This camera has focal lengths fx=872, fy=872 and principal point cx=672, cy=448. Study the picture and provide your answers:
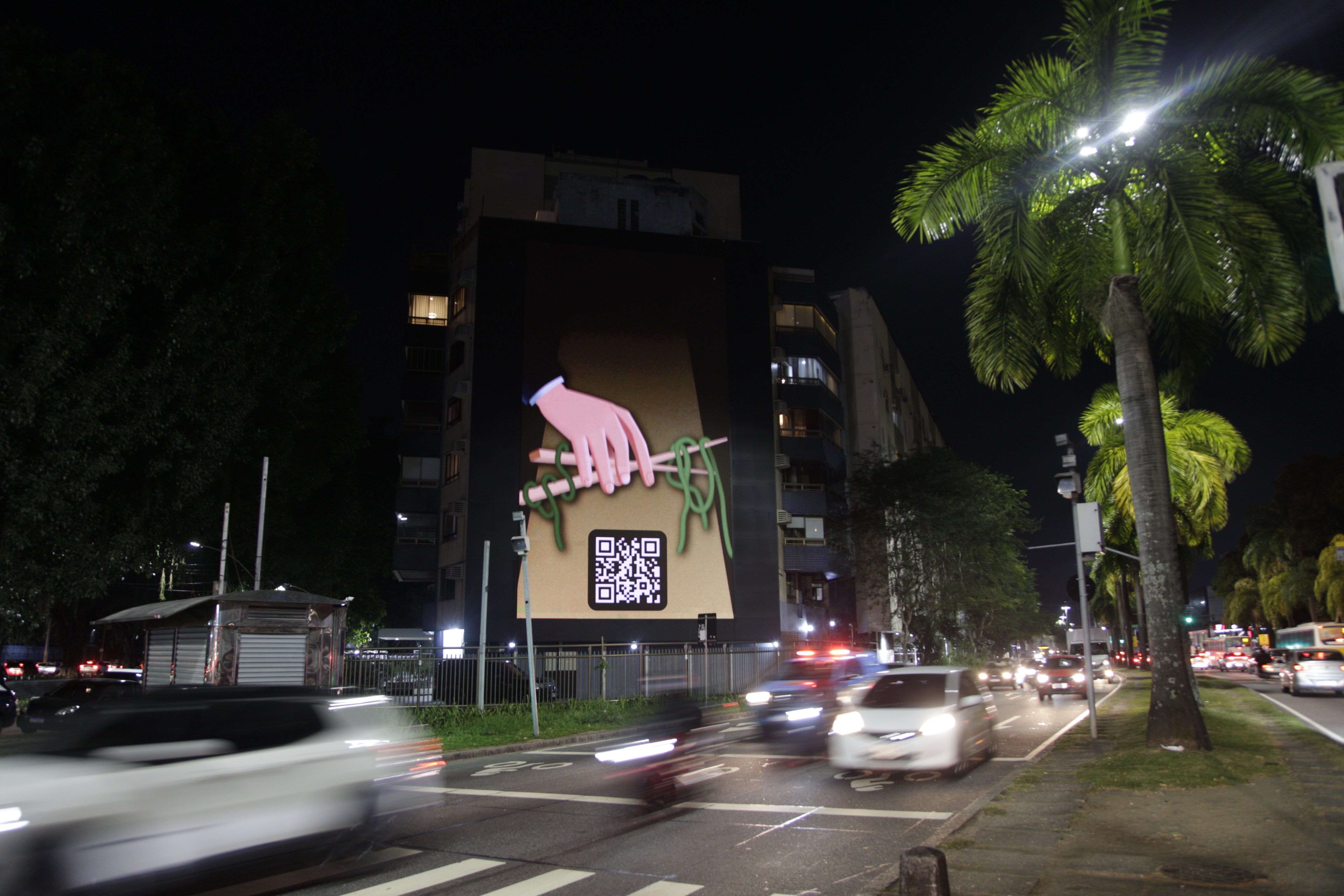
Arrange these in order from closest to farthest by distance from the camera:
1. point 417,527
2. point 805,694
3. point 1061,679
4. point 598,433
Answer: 1. point 805,694
2. point 1061,679
3. point 598,433
4. point 417,527

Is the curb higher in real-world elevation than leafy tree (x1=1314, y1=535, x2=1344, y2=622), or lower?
lower

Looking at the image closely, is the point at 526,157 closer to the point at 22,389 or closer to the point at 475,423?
the point at 475,423

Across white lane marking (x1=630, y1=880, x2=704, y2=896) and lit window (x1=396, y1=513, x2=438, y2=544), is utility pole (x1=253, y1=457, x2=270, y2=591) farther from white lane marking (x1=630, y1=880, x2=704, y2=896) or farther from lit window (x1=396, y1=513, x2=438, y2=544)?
white lane marking (x1=630, y1=880, x2=704, y2=896)

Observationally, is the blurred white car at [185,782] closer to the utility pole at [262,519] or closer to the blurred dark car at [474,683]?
the blurred dark car at [474,683]

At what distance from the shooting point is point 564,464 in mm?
41062

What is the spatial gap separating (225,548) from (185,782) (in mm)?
23731

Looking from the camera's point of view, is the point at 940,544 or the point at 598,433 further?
the point at 940,544

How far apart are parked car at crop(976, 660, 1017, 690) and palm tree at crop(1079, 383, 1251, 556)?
17.2m

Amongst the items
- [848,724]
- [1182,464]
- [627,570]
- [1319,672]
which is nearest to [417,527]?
[627,570]

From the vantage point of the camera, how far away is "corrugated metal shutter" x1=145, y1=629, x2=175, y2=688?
65.9 ft

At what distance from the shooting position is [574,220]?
4678 cm

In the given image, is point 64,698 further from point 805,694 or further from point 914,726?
point 914,726

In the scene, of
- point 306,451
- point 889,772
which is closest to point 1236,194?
point 889,772

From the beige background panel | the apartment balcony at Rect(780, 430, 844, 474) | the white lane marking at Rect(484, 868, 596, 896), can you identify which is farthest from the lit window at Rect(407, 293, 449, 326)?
the white lane marking at Rect(484, 868, 596, 896)
